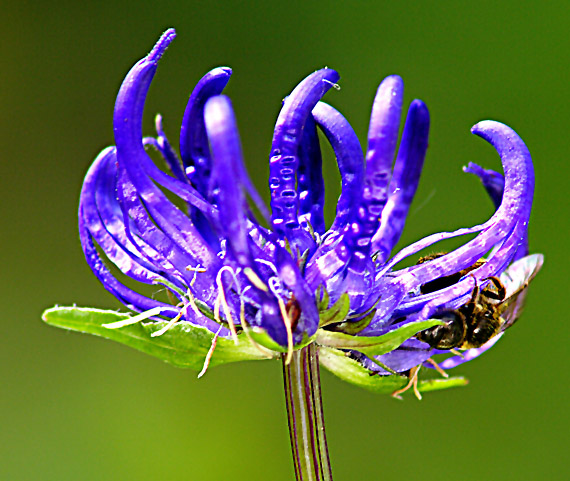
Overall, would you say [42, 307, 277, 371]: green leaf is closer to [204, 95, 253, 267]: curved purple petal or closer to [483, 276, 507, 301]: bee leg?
[204, 95, 253, 267]: curved purple petal

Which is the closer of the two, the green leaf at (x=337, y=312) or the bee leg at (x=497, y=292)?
the green leaf at (x=337, y=312)

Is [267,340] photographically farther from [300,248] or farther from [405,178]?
[405,178]

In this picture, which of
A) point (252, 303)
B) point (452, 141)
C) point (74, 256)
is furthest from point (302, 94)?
point (74, 256)

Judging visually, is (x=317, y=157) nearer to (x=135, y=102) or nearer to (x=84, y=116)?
(x=135, y=102)

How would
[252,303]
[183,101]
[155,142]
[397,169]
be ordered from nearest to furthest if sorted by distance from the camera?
[252,303] < [397,169] < [155,142] < [183,101]

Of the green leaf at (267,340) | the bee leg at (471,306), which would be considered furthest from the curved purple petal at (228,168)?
the bee leg at (471,306)

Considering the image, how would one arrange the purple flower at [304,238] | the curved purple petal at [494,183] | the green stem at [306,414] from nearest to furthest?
the purple flower at [304,238] < the green stem at [306,414] < the curved purple petal at [494,183]

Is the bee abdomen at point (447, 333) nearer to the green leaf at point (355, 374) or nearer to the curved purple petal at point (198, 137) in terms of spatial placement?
the green leaf at point (355, 374)
